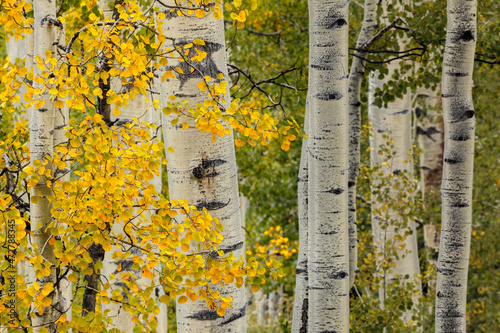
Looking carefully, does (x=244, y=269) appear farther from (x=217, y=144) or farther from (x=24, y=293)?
(x=24, y=293)

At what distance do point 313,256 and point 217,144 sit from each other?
1.06 m

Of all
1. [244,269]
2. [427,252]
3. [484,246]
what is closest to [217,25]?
[244,269]

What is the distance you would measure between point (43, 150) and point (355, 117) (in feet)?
7.90

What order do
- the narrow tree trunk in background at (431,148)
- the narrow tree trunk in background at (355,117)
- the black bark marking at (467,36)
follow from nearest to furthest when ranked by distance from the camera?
the black bark marking at (467,36), the narrow tree trunk in background at (355,117), the narrow tree trunk in background at (431,148)

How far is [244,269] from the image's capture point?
2045 mm

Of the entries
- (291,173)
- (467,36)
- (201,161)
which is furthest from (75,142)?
(291,173)

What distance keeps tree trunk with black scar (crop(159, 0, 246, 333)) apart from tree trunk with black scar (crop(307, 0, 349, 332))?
0.77 meters

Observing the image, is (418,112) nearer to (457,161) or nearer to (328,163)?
(457,161)

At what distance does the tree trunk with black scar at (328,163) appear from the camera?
2.74 m

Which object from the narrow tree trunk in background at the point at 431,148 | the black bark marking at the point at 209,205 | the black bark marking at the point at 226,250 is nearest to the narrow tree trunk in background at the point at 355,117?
the black bark marking at the point at 226,250

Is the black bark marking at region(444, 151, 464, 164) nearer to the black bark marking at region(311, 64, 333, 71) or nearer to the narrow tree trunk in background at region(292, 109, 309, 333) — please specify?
the narrow tree trunk in background at region(292, 109, 309, 333)

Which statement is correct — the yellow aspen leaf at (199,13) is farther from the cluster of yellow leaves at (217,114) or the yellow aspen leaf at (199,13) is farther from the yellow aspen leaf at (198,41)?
the cluster of yellow leaves at (217,114)

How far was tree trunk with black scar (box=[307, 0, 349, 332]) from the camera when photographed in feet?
9.00

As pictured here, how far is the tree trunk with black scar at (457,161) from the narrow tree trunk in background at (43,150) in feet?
7.66
